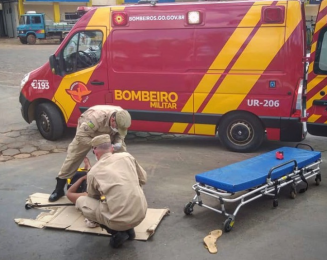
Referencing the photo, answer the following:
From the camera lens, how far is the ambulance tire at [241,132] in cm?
675

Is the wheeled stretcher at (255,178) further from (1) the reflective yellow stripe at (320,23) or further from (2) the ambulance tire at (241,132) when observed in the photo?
(1) the reflective yellow stripe at (320,23)

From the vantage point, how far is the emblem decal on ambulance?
7.50m

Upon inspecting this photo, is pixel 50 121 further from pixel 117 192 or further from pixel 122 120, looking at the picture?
pixel 117 192

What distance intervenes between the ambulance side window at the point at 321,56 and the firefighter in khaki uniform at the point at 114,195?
3.61m

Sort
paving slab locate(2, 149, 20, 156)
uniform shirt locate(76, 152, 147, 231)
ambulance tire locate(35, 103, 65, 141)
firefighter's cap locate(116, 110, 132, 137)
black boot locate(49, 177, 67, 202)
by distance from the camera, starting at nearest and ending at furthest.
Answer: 1. uniform shirt locate(76, 152, 147, 231)
2. firefighter's cap locate(116, 110, 132, 137)
3. black boot locate(49, 177, 67, 202)
4. paving slab locate(2, 149, 20, 156)
5. ambulance tire locate(35, 103, 65, 141)

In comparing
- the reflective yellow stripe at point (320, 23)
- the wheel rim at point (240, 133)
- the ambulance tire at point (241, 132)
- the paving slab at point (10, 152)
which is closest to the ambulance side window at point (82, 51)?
the paving slab at point (10, 152)

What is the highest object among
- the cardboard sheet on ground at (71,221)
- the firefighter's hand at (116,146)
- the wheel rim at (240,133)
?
the firefighter's hand at (116,146)

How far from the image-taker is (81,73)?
746cm

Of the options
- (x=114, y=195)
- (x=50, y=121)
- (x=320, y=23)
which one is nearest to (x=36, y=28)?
(x=50, y=121)

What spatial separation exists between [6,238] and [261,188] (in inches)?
108

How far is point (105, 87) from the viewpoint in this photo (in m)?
7.37

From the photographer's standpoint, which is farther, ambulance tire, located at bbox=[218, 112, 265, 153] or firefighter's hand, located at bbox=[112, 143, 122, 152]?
ambulance tire, located at bbox=[218, 112, 265, 153]

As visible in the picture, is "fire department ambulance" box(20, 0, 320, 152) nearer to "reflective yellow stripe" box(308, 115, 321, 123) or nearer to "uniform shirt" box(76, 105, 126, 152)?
"reflective yellow stripe" box(308, 115, 321, 123)

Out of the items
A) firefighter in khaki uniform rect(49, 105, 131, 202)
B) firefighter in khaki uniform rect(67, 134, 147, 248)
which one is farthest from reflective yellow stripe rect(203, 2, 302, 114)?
firefighter in khaki uniform rect(67, 134, 147, 248)
